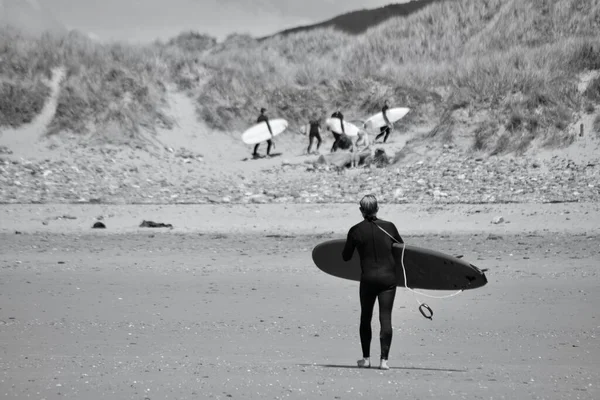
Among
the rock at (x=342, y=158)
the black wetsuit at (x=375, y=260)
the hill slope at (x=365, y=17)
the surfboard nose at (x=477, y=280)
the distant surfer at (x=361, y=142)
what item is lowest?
the surfboard nose at (x=477, y=280)

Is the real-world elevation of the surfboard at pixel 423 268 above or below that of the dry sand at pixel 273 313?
above

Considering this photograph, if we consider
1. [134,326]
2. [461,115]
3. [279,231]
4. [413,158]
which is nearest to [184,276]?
[134,326]

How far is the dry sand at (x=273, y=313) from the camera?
20.4ft

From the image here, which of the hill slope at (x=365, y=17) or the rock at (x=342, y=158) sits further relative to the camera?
the hill slope at (x=365, y=17)

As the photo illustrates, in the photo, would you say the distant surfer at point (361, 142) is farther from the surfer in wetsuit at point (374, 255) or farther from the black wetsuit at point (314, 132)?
the surfer in wetsuit at point (374, 255)

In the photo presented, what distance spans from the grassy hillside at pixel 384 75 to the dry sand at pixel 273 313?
5.74m

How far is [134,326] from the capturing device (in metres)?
8.27

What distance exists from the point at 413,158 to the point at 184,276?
966cm

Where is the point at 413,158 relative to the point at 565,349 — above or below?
above

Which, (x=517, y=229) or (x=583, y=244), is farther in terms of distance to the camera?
(x=517, y=229)

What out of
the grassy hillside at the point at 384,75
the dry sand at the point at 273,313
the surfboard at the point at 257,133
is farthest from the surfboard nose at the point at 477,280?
the surfboard at the point at 257,133

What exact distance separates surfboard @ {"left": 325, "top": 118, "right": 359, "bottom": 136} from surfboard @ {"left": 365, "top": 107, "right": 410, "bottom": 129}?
494 mm

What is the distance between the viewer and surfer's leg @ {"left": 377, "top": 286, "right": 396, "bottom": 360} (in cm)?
619

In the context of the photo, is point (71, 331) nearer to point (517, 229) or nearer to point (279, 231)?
point (279, 231)
